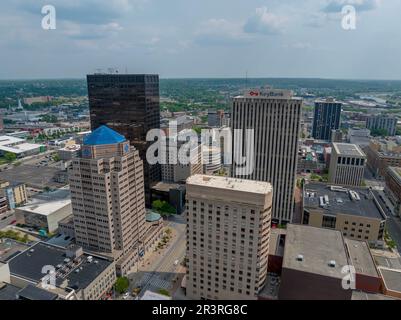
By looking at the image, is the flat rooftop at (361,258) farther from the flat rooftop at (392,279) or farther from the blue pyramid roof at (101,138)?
the blue pyramid roof at (101,138)

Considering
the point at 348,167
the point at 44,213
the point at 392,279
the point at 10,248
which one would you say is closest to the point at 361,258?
the point at 392,279

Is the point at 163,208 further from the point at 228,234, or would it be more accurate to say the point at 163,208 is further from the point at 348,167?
the point at 348,167

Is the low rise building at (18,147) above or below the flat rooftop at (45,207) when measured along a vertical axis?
above

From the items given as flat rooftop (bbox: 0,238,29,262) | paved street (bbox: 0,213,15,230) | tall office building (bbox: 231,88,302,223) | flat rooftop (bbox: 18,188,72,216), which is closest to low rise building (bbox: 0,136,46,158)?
flat rooftop (bbox: 18,188,72,216)

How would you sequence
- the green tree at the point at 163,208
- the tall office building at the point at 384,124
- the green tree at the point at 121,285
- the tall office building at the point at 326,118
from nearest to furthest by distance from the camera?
the green tree at the point at 121,285 < the green tree at the point at 163,208 < the tall office building at the point at 326,118 < the tall office building at the point at 384,124

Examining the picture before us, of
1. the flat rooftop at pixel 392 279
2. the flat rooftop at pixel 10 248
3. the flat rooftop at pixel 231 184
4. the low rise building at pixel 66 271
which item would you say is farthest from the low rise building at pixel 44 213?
the flat rooftop at pixel 392 279

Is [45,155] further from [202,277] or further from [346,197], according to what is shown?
[346,197]

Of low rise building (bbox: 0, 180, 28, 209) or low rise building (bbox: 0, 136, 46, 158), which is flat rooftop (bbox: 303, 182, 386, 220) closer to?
low rise building (bbox: 0, 180, 28, 209)
